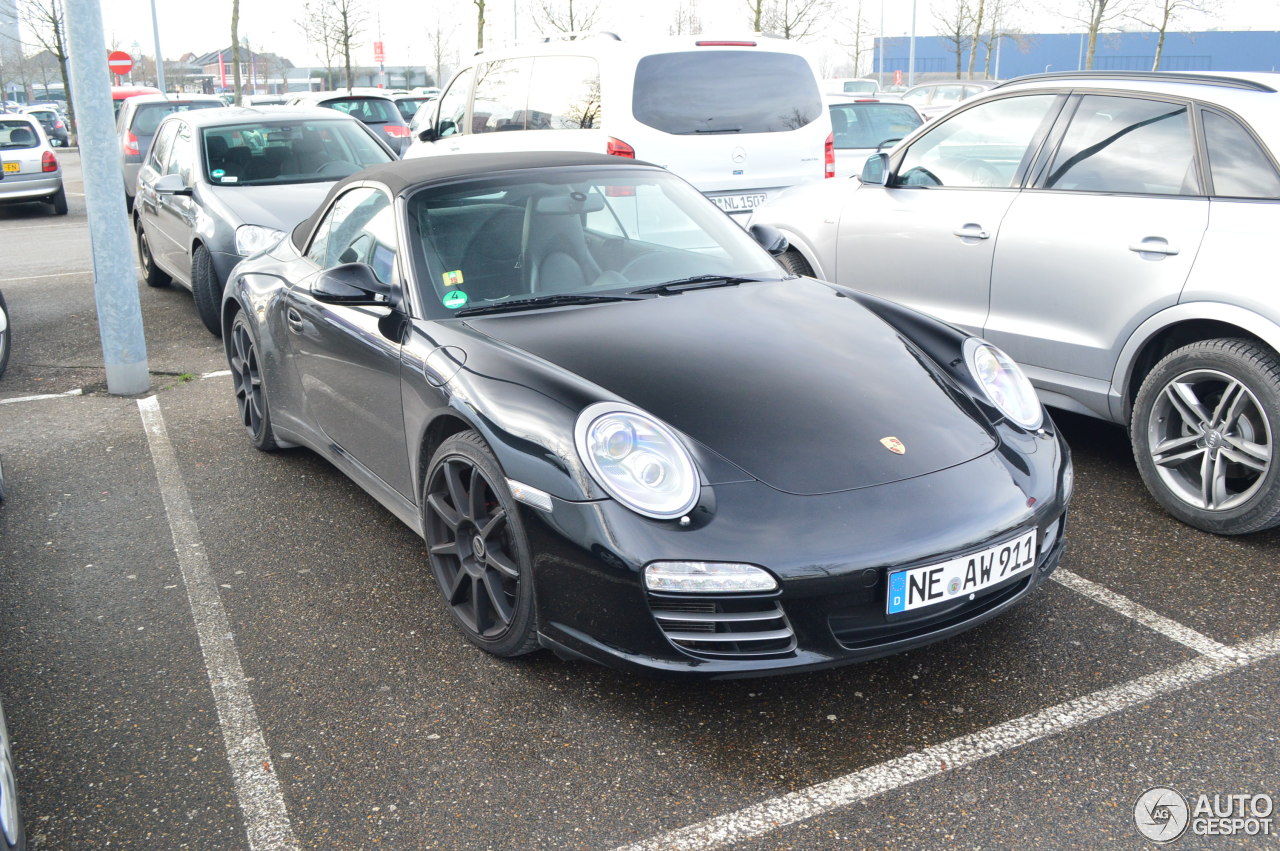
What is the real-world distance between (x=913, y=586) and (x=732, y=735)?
615 millimetres

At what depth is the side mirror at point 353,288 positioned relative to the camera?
3.70 metres

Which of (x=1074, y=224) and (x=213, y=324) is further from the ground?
(x=1074, y=224)

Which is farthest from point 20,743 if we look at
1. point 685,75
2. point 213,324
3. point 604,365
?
point 685,75

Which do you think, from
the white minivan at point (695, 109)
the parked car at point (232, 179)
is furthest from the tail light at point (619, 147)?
the parked car at point (232, 179)

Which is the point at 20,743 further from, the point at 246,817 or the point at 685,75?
the point at 685,75

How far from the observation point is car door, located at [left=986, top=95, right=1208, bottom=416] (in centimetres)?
419

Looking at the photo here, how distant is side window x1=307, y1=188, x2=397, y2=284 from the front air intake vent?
1698mm

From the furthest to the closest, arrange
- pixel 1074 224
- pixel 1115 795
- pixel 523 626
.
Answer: pixel 1074 224 → pixel 523 626 → pixel 1115 795

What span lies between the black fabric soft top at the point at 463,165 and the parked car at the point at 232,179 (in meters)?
3.36

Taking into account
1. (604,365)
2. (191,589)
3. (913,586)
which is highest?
(604,365)

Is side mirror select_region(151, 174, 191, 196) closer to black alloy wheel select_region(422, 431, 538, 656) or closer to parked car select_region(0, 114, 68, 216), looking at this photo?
black alloy wheel select_region(422, 431, 538, 656)

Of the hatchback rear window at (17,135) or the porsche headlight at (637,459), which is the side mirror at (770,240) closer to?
the porsche headlight at (637,459)

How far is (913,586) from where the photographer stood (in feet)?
9.10

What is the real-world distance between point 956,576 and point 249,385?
145 inches
